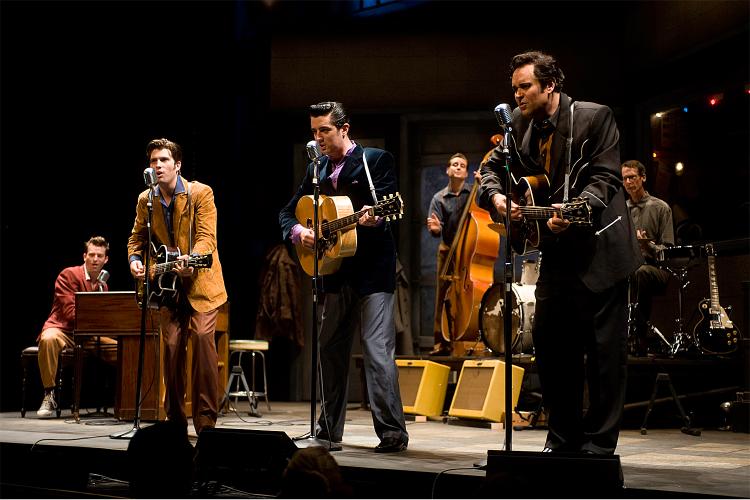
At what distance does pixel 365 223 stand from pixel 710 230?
5.10m

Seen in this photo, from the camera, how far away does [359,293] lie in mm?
5262

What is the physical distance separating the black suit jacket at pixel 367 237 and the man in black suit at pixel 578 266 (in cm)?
105

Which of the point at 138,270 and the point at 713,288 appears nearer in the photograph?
the point at 138,270

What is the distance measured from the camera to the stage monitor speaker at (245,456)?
166 inches

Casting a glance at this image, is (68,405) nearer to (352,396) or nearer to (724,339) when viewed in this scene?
(352,396)

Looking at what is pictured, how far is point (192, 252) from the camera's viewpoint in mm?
5766

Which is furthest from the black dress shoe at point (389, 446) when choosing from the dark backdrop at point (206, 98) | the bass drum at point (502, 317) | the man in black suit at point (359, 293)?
the dark backdrop at point (206, 98)

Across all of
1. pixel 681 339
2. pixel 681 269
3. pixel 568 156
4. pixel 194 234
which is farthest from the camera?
pixel 681 269

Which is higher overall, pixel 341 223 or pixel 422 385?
pixel 341 223

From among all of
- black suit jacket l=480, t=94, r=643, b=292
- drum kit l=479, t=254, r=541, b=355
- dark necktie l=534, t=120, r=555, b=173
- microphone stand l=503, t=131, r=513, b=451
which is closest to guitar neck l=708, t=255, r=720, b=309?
drum kit l=479, t=254, r=541, b=355

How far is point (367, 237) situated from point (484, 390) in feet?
8.49

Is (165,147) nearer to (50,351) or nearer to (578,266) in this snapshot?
(578,266)

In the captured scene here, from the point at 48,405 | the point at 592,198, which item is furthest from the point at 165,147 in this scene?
the point at 48,405

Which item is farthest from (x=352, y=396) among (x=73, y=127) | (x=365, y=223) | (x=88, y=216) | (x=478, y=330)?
(x=365, y=223)
